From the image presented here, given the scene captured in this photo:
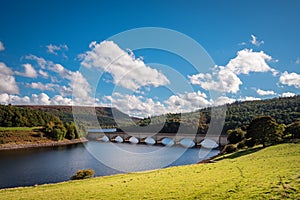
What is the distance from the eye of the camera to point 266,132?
45312 mm

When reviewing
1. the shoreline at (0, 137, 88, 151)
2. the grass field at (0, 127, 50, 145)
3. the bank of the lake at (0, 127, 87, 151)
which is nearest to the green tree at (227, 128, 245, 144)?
the shoreline at (0, 137, 88, 151)

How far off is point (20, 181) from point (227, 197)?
121 ft

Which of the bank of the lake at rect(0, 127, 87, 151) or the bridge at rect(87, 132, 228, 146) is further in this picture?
the bridge at rect(87, 132, 228, 146)

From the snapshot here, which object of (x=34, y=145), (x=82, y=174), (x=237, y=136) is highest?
(x=237, y=136)

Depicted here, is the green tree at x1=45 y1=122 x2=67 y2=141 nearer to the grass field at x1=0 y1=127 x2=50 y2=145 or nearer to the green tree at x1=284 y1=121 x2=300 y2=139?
the grass field at x1=0 y1=127 x2=50 y2=145

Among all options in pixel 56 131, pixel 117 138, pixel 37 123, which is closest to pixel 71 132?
pixel 56 131

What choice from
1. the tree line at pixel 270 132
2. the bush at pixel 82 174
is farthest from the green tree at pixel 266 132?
the bush at pixel 82 174

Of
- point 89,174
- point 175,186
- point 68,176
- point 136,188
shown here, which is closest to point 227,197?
point 175,186

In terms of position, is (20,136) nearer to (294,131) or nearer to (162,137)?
(162,137)

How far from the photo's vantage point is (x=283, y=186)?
48.2 feet

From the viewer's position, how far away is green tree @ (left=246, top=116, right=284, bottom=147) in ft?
147

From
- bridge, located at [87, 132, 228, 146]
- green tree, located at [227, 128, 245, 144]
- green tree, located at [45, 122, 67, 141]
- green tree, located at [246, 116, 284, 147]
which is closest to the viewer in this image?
green tree, located at [246, 116, 284, 147]

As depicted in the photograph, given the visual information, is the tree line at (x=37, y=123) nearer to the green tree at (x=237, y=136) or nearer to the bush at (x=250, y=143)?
the green tree at (x=237, y=136)

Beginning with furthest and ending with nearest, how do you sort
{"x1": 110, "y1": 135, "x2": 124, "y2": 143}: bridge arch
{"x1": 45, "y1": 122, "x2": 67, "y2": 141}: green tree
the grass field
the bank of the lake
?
{"x1": 110, "y1": 135, "x2": 124, "y2": 143}: bridge arch < {"x1": 45, "y1": 122, "x2": 67, "y2": 141}: green tree < the grass field < the bank of the lake
